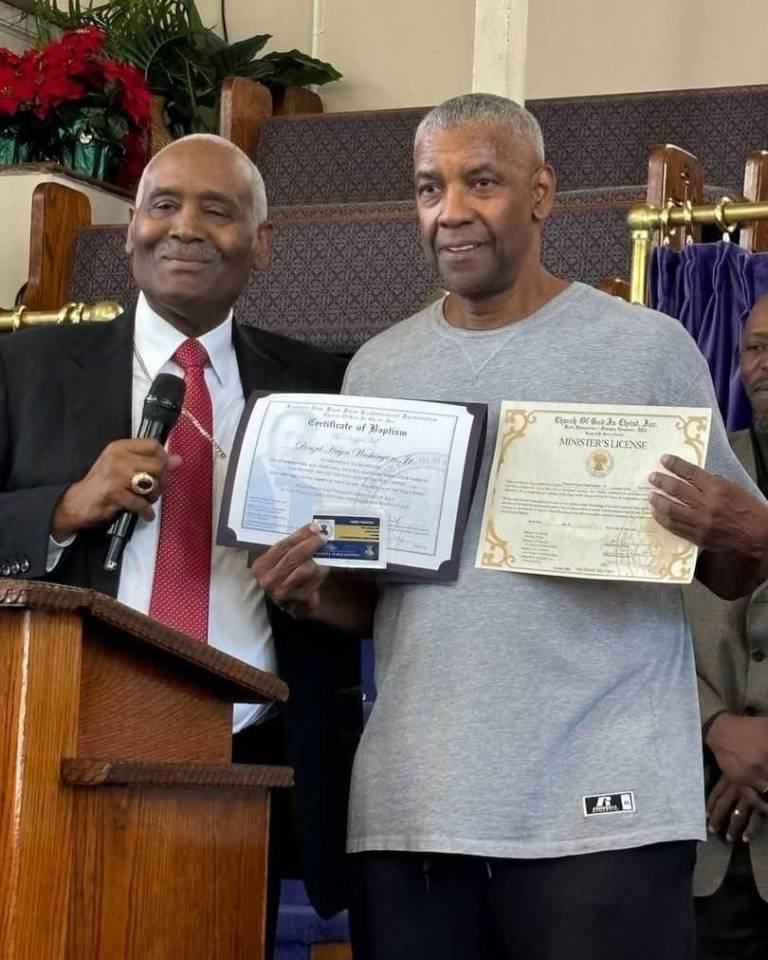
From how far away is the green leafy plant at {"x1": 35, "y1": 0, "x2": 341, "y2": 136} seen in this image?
19.6ft

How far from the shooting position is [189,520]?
2.17 metres

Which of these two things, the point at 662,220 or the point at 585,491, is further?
the point at 662,220

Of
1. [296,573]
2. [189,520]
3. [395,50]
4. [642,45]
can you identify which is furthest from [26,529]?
[395,50]

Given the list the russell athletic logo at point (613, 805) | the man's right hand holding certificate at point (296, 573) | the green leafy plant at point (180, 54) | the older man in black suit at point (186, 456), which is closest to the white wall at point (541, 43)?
the green leafy plant at point (180, 54)

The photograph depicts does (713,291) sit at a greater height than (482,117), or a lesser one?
greater

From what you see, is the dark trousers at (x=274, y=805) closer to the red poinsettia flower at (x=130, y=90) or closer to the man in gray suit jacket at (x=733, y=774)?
the man in gray suit jacket at (x=733, y=774)

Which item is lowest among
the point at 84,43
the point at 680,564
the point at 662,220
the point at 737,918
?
the point at 737,918

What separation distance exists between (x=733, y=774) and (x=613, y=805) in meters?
0.84

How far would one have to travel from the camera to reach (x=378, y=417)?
6.49ft

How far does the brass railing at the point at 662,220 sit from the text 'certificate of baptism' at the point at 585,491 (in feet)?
5.29

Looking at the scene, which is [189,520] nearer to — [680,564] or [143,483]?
[143,483]

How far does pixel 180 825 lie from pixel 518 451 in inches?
24.2

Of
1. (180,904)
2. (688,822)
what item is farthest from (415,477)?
(180,904)

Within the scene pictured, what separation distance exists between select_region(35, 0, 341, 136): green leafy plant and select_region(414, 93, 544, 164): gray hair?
160 inches
